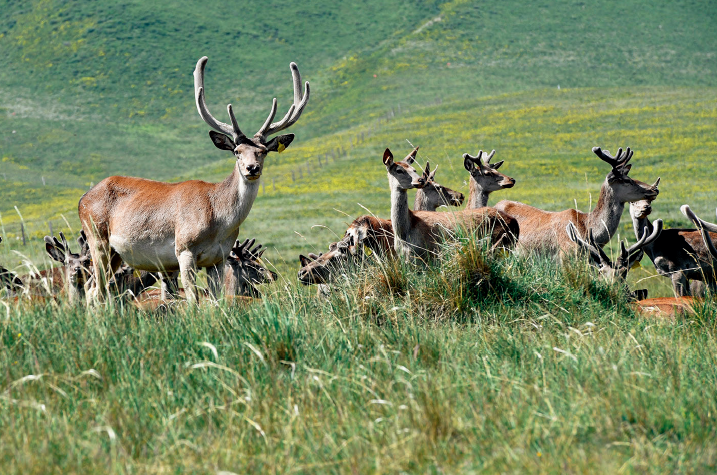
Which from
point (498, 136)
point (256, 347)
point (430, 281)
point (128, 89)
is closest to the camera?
point (256, 347)

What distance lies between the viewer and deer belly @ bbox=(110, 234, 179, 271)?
8.59 m

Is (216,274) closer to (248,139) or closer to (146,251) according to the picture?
(146,251)

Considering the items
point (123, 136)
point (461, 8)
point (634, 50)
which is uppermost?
point (461, 8)

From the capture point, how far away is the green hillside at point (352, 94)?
40938 mm

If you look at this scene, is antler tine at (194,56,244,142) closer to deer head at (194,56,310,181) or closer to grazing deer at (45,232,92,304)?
deer head at (194,56,310,181)

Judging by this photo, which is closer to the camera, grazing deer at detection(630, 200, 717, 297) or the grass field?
the grass field

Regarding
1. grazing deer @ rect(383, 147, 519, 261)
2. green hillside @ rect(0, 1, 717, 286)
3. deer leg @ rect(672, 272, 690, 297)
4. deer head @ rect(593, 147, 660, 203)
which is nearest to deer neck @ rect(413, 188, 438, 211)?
grazing deer @ rect(383, 147, 519, 261)

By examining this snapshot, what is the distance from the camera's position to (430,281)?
22.1 ft

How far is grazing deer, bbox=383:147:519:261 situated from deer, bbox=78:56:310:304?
1.43 meters

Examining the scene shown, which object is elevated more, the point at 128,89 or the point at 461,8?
the point at 461,8

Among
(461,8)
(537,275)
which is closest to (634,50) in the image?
(461,8)

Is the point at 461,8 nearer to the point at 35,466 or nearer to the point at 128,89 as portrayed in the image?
the point at 128,89

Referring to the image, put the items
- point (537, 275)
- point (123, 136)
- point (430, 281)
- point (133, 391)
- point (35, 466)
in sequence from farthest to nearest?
point (123, 136) < point (537, 275) < point (430, 281) < point (133, 391) < point (35, 466)

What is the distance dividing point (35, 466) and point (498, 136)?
47.6 meters
